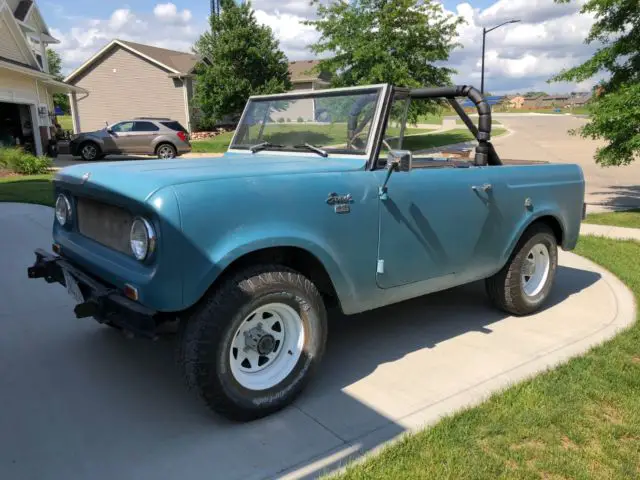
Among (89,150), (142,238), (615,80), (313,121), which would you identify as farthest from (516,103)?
(142,238)

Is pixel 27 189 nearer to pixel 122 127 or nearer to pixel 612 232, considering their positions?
pixel 122 127

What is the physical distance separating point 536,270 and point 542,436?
2272 millimetres

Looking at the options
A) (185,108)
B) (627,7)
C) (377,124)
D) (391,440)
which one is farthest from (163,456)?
(185,108)

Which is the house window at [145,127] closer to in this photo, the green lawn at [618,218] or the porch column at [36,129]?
the porch column at [36,129]

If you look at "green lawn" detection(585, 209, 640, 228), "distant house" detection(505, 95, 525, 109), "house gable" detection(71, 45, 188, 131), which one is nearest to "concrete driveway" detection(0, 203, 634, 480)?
"green lawn" detection(585, 209, 640, 228)

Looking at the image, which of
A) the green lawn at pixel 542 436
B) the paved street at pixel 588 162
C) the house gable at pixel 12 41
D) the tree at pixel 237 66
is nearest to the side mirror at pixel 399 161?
the green lawn at pixel 542 436

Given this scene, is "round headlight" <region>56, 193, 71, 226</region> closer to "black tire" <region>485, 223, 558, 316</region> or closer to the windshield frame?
the windshield frame

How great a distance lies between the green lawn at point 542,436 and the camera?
2641mm

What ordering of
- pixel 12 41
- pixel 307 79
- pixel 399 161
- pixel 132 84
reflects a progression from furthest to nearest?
pixel 307 79 → pixel 132 84 → pixel 12 41 → pixel 399 161

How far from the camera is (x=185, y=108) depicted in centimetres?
3219

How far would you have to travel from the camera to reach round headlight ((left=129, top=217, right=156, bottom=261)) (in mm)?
2598

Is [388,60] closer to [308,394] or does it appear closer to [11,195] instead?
[11,195]

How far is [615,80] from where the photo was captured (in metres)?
8.95

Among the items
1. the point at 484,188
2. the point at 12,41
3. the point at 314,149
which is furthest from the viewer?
the point at 12,41
